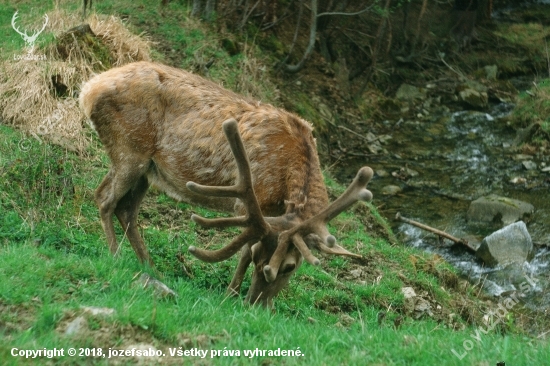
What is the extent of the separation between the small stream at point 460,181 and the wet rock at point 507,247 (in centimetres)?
14

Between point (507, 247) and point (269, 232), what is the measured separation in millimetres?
6080

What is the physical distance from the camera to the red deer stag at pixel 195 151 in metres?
6.82

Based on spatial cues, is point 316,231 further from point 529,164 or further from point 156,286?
point 529,164

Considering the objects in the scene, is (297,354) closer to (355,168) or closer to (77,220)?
(77,220)

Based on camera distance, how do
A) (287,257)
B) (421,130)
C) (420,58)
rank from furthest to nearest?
(420,58), (421,130), (287,257)

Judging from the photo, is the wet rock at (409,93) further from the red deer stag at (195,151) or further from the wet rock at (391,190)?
the red deer stag at (195,151)

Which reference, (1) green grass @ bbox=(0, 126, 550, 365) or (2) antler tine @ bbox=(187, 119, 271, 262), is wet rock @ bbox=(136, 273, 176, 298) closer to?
(1) green grass @ bbox=(0, 126, 550, 365)

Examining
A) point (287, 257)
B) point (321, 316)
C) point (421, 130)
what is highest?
point (287, 257)

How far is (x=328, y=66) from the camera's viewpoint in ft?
59.7

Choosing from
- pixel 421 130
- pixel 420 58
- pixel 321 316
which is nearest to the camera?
pixel 321 316

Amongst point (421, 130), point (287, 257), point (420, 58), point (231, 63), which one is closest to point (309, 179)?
point (287, 257)

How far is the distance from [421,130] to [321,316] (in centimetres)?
1061

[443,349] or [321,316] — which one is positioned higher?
[443,349]

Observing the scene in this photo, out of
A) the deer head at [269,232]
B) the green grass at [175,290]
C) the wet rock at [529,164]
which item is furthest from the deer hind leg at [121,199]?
the wet rock at [529,164]
